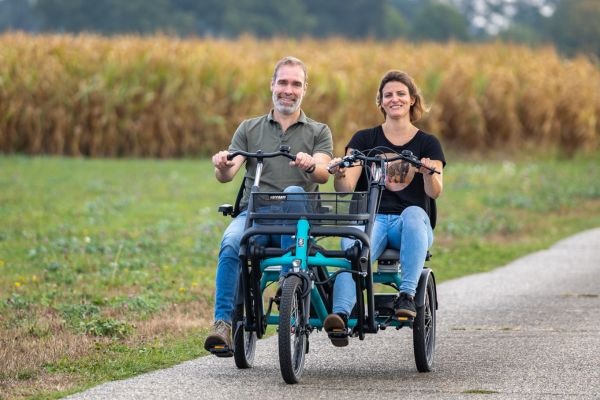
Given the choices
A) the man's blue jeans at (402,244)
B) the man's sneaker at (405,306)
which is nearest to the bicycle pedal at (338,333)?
the man's blue jeans at (402,244)

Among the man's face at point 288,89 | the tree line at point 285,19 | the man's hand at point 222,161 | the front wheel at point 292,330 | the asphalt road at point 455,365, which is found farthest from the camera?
the tree line at point 285,19

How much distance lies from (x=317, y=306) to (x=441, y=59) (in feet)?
76.2

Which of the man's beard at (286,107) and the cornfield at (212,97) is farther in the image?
the cornfield at (212,97)

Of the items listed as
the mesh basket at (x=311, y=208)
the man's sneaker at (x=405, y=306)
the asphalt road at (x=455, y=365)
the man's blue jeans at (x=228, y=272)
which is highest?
the mesh basket at (x=311, y=208)

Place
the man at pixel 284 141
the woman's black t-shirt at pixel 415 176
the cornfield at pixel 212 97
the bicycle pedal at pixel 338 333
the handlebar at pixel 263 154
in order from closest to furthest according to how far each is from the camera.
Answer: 1. the bicycle pedal at pixel 338 333
2. the handlebar at pixel 263 154
3. the man at pixel 284 141
4. the woman's black t-shirt at pixel 415 176
5. the cornfield at pixel 212 97

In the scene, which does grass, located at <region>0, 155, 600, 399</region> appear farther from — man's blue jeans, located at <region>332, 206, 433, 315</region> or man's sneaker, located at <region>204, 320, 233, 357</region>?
man's blue jeans, located at <region>332, 206, 433, 315</region>

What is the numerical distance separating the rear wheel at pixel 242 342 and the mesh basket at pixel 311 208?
55 cm

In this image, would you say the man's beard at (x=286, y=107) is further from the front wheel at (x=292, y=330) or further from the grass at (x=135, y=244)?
the grass at (x=135, y=244)

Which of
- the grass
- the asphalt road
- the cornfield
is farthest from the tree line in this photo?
the asphalt road

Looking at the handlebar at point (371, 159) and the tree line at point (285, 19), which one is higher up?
the tree line at point (285, 19)

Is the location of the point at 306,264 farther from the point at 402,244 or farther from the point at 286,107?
the point at 286,107

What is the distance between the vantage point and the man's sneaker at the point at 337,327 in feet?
24.1

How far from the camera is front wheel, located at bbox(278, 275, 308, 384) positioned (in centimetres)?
707

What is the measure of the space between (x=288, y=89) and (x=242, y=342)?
1.49 meters
